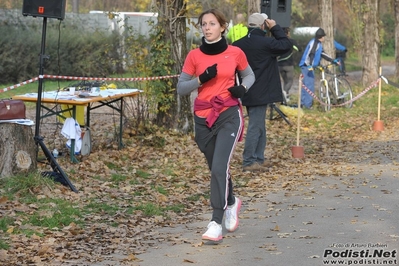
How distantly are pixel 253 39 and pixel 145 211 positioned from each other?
12.3ft

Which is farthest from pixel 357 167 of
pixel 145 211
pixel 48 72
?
pixel 48 72

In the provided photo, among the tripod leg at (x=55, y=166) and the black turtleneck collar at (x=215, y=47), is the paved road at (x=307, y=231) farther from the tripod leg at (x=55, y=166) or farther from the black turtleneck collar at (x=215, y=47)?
the tripod leg at (x=55, y=166)

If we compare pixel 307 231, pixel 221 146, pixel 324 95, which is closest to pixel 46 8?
pixel 221 146

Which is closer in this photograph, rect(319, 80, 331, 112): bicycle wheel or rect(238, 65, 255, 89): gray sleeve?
rect(238, 65, 255, 89): gray sleeve

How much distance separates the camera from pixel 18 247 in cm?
815

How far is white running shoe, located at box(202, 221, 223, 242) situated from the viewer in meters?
8.09

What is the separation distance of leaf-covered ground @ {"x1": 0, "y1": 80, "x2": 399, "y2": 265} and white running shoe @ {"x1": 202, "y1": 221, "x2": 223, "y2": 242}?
22.8 inches

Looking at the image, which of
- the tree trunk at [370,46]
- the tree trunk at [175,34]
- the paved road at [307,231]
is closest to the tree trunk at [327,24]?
the tree trunk at [370,46]

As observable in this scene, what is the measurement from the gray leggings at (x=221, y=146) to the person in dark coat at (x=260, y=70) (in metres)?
4.32

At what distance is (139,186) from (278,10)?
7735 mm

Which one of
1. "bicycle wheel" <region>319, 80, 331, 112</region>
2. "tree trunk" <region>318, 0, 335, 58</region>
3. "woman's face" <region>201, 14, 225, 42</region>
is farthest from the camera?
"tree trunk" <region>318, 0, 335, 58</region>

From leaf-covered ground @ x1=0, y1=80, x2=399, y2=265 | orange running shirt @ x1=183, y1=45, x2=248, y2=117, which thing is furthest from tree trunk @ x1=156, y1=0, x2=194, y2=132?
orange running shirt @ x1=183, y1=45, x2=248, y2=117

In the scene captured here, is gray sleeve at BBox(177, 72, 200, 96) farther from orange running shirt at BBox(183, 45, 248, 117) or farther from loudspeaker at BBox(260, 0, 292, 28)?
loudspeaker at BBox(260, 0, 292, 28)

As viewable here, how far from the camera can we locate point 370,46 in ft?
97.7
